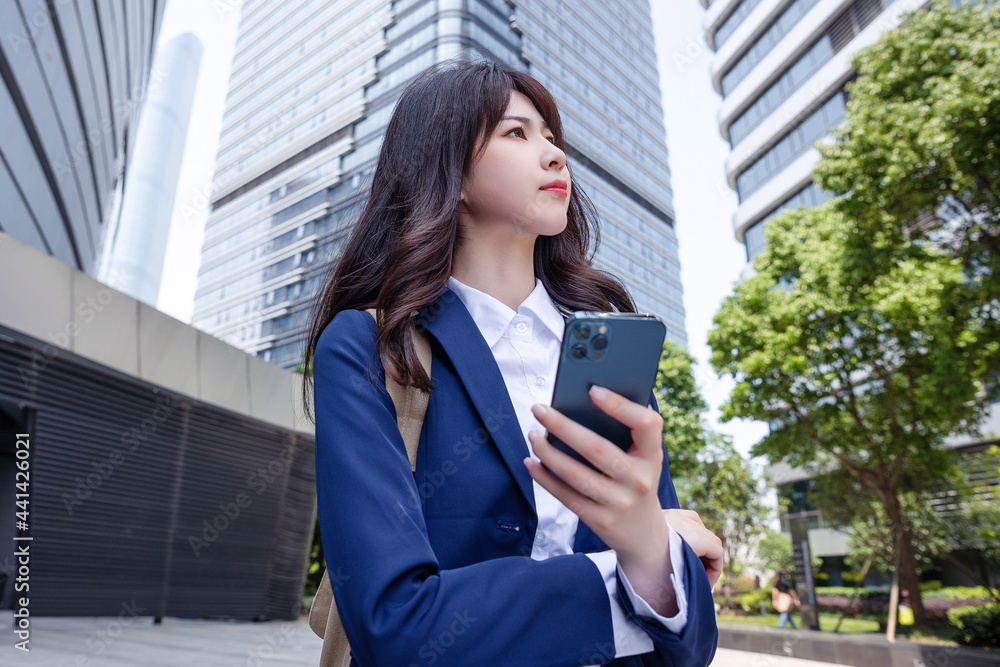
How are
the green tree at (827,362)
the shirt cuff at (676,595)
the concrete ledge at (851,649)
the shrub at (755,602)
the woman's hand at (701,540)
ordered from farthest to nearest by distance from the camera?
the shrub at (755,602), the green tree at (827,362), the concrete ledge at (851,649), the woman's hand at (701,540), the shirt cuff at (676,595)

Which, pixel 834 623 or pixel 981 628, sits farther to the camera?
pixel 834 623

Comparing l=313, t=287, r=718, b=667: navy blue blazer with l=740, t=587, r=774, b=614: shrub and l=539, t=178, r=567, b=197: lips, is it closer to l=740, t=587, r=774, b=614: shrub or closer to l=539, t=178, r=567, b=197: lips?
l=539, t=178, r=567, b=197: lips

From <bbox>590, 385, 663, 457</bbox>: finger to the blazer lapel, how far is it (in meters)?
0.31

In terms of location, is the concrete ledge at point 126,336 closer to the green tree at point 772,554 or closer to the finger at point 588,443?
the finger at point 588,443

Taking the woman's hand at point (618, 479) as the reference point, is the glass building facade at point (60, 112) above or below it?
above

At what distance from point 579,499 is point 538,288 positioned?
2.26 feet

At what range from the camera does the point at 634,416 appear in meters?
0.72

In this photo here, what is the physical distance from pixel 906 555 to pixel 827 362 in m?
4.29

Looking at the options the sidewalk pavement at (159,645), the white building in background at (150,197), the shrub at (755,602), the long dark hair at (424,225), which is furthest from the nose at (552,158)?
the white building in background at (150,197)

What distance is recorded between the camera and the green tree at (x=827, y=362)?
11.7m

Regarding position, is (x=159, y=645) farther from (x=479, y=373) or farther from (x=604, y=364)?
(x=604, y=364)

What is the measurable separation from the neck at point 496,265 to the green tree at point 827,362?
1044cm

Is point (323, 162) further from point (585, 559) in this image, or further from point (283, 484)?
point (585, 559)

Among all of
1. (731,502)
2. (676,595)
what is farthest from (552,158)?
(731,502)
